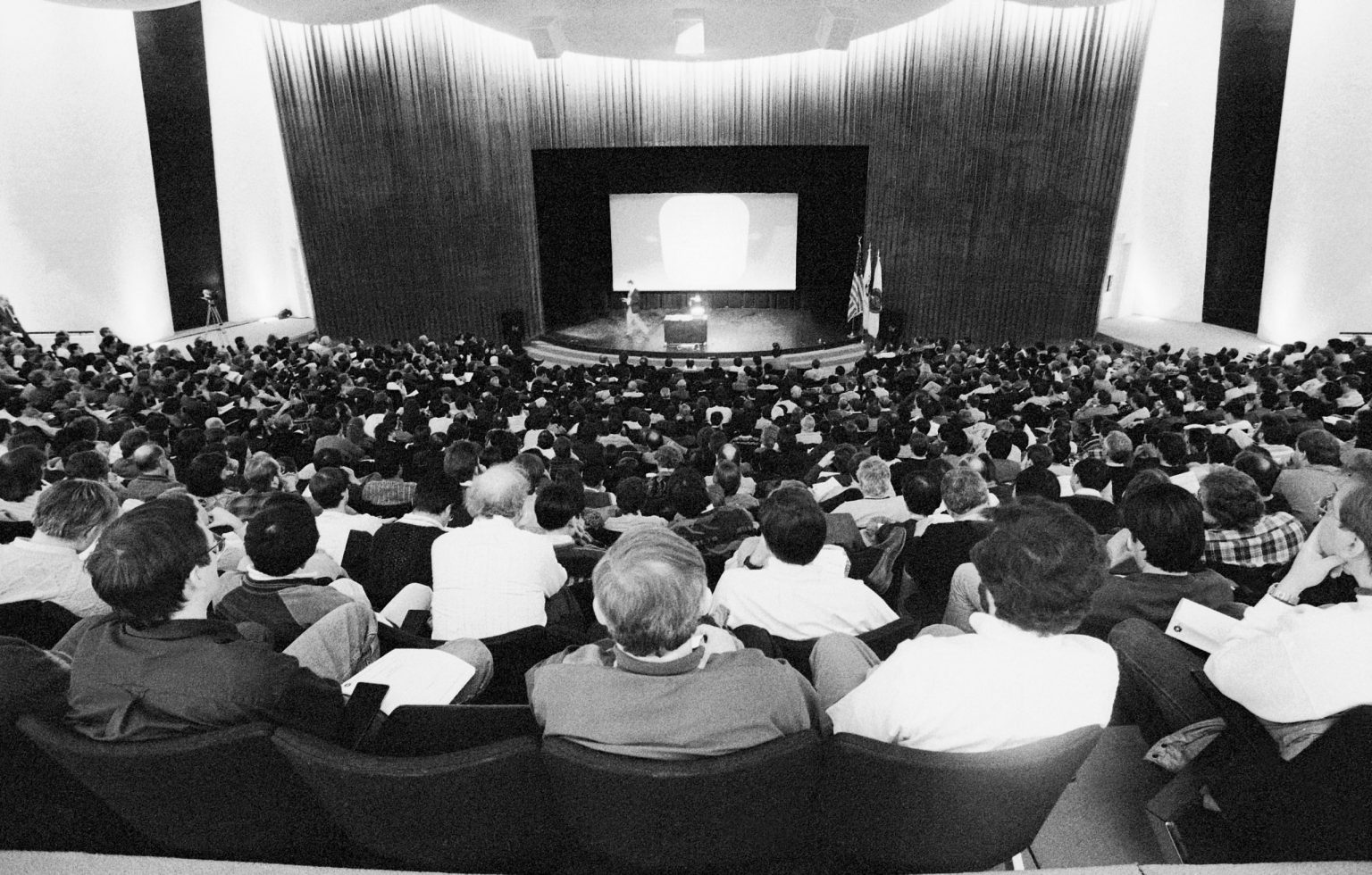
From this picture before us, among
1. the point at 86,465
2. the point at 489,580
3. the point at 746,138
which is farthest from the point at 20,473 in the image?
the point at 746,138

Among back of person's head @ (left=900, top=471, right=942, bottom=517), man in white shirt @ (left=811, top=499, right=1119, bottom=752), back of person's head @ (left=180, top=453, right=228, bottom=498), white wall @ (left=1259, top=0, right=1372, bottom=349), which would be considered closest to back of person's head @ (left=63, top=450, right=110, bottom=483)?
back of person's head @ (left=180, top=453, right=228, bottom=498)

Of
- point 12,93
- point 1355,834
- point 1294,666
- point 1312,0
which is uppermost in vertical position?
point 1312,0

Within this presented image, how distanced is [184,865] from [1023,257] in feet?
48.9

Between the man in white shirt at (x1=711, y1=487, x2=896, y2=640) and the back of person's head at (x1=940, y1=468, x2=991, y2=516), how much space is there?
114 centimetres

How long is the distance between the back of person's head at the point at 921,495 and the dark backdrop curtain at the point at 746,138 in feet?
38.4

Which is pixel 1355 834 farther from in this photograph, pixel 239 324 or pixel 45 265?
pixel 239 324

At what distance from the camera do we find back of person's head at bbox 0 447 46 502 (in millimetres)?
3830

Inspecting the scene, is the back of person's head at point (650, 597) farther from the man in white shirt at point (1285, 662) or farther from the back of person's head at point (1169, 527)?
the back of person's head at point (1169, 527)

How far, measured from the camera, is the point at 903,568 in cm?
360

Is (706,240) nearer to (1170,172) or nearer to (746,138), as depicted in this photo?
(746,138)

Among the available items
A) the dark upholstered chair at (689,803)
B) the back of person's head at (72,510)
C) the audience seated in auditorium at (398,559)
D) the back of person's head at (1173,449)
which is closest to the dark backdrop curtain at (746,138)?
the back of person's head at (1173,449)

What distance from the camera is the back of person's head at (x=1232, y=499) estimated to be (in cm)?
311

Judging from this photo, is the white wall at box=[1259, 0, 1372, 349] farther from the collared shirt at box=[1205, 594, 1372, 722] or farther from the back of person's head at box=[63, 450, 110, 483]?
the back of person's head at box=[63, 450, 110, 483]

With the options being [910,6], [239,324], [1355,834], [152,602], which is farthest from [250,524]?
[239,324]
